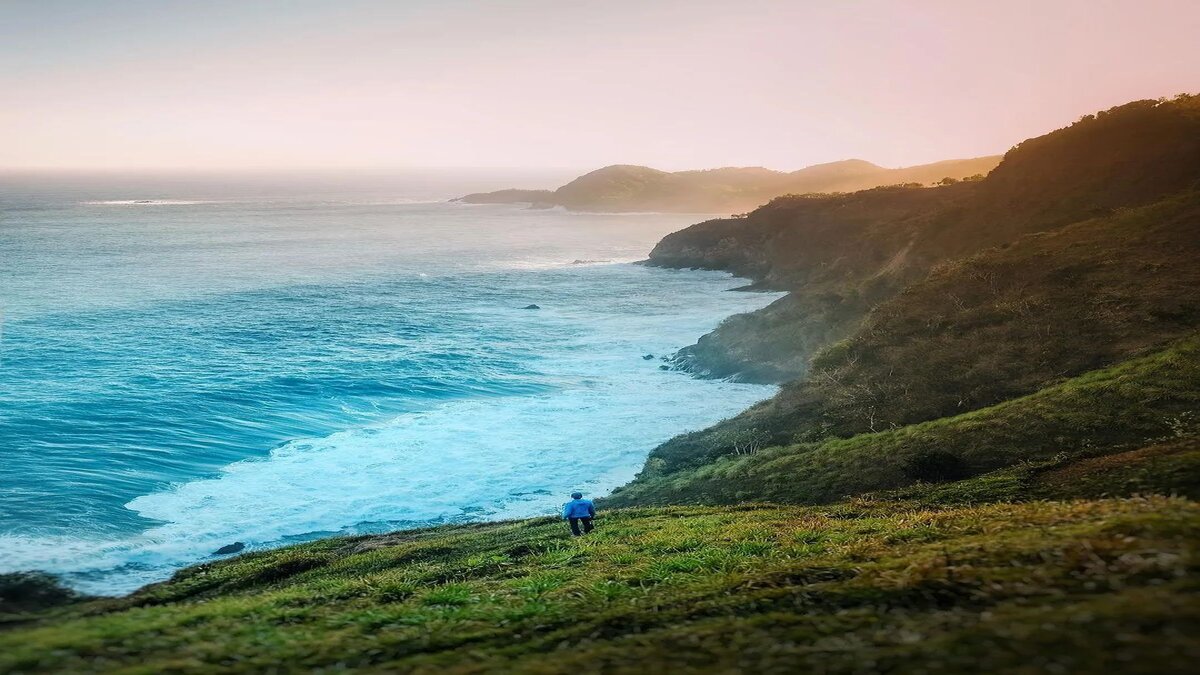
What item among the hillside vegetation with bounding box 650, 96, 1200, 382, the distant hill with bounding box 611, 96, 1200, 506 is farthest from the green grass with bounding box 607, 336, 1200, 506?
the hillside vegetation with bounding box 650, 96, 1200, 382

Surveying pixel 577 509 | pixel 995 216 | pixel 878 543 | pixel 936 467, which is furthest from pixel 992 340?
pixel 995 216

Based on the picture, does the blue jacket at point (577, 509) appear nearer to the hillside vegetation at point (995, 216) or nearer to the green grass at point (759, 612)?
the green grass at point (759, 612)

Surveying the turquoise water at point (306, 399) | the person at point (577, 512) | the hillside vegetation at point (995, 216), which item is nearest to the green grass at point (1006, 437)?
the person at point (577, 512)

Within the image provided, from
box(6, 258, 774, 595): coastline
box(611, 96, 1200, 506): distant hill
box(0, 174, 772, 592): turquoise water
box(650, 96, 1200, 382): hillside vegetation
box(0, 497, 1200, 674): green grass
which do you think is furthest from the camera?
box(650, 96, 1200, 382): hillside vegetation

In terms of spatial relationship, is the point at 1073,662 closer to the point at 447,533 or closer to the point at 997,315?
the point at 447,533

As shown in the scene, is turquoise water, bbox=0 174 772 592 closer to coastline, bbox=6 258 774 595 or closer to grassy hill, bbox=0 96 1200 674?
coastline, bbox=6 258 774 595

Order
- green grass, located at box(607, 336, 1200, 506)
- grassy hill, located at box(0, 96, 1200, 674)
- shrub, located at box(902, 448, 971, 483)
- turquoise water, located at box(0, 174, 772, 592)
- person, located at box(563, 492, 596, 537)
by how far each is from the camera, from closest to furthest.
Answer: grassy hill, located at box(0, 96, 1200, 674) < person, located at box(563, 492, 596, 537) < green grass, located at box(607, 336, 1200, 506) < shrub, located at box(902, 448, 971, 483) < turquoise water, located at box(0, 174, 772, 592)

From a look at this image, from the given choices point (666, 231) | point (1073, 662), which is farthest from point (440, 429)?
point (666, 231)
